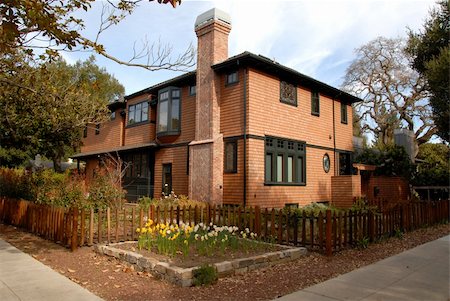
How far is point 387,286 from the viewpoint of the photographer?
6289mm

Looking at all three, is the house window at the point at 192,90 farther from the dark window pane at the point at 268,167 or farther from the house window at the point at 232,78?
the dark window pane at the point at 268,167

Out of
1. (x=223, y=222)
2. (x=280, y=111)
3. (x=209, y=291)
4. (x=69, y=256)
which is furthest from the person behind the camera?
(x=280, y=111)

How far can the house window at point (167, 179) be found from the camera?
19.6 meters

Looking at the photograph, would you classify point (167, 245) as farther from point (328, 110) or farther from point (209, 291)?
point (328, 110)

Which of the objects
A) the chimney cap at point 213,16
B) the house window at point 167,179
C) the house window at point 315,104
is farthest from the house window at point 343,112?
the house window at point 167,179

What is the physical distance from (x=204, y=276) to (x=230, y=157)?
1026cm

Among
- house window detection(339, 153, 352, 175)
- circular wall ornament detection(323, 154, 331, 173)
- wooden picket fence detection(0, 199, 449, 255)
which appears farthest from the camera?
house window detection(339, 153, 352, 175)

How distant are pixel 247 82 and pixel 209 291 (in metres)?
11.4

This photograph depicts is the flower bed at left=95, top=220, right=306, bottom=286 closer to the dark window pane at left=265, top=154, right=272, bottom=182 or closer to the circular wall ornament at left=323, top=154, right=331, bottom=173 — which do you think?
the dark window pane at left=265, top=154, right=272, bottom=182

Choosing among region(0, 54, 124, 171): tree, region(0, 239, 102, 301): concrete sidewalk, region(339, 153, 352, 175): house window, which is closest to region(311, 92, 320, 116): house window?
region(339, 153, 352, 175): house window

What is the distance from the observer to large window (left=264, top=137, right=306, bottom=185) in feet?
54.3

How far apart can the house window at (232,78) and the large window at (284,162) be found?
3113 mm

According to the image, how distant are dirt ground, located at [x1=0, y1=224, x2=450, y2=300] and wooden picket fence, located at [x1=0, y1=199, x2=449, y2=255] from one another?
363mm

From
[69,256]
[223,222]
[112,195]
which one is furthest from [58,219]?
[223,222]
